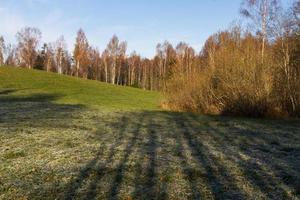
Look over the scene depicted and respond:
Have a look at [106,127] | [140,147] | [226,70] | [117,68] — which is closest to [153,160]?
[140,147]

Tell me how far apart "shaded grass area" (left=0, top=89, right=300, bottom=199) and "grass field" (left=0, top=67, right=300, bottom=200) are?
0.06ft

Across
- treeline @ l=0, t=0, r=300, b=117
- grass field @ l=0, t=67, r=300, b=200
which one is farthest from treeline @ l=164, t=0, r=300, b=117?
grass field @ l=0, t=67, r=300, b=200

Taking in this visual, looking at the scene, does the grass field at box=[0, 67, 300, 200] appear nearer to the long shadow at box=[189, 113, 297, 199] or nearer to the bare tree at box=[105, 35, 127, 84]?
the long shadow at box=[189, 113, 297, 199]

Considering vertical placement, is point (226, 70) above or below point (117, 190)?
above

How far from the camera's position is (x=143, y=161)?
9.58 meters

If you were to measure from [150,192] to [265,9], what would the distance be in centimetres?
2224

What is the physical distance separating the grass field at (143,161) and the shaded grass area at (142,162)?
19 mm

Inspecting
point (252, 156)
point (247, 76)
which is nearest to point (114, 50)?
point (247, 76)

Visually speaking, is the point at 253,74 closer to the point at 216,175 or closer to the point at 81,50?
the point at 216,175

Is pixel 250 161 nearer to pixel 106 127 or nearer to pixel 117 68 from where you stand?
pixel 106 127

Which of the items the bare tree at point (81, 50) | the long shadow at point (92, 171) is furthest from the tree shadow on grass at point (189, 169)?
the bare tree at point (81, 50)

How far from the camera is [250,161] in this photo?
10.0m

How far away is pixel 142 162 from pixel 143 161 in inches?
3.8

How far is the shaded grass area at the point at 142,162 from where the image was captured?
740 centimetres
